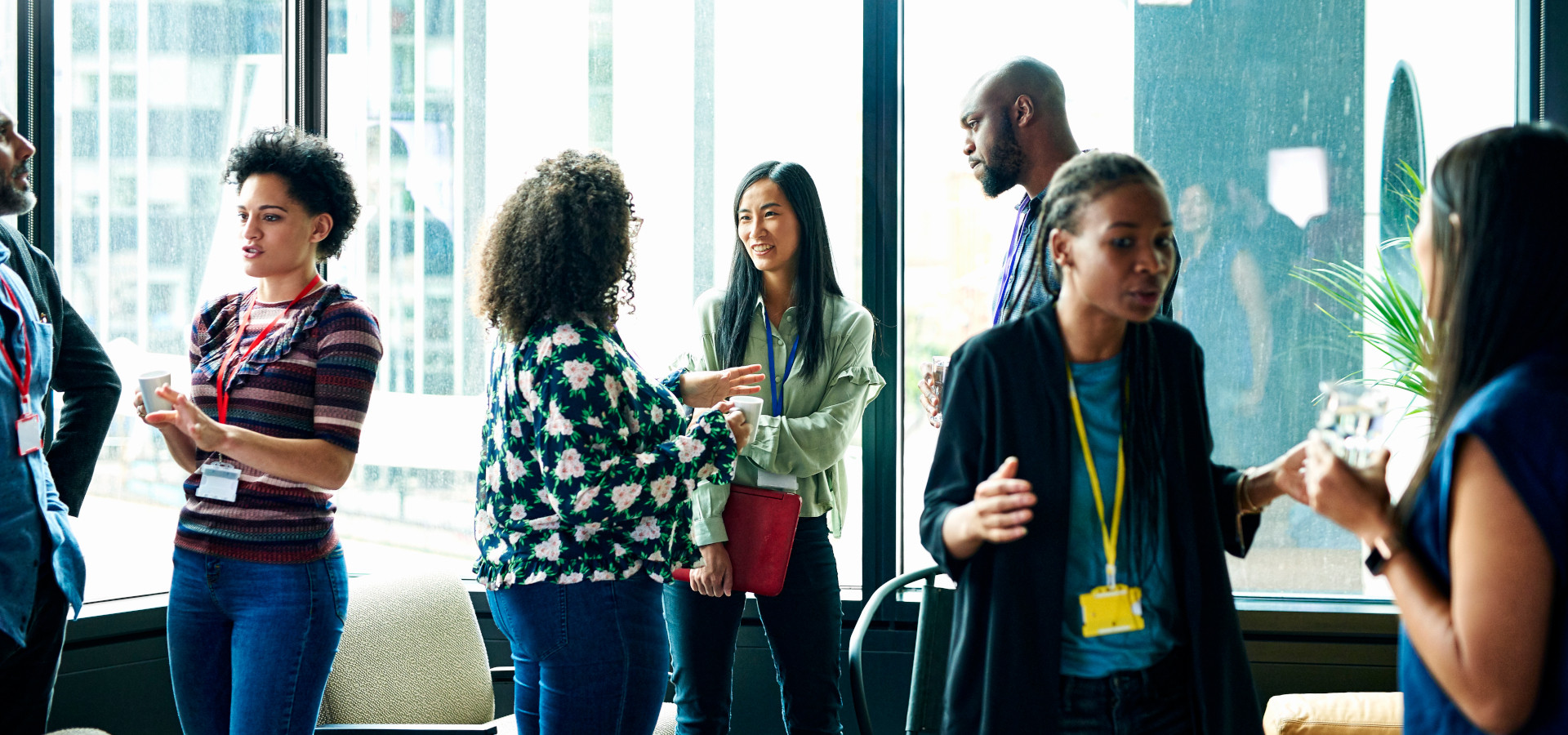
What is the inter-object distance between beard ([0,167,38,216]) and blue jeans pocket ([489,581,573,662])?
1145 mm

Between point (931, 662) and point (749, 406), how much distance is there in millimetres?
641

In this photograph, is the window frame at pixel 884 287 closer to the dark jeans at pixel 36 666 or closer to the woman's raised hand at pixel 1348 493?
the dark jeans at pixel 36 666

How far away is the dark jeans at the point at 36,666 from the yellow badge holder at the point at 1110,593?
177 centimetres

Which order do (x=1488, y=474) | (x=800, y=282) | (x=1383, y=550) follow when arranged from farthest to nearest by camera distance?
(x=800, y=282)
(x=1383, y=550)
(x=1488, y=474)

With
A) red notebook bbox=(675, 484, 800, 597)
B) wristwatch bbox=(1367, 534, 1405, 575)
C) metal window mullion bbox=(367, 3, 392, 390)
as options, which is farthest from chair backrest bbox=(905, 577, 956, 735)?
metal window mullion bbox=(367, 3, 392, 390)

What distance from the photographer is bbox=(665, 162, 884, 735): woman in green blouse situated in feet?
8.26

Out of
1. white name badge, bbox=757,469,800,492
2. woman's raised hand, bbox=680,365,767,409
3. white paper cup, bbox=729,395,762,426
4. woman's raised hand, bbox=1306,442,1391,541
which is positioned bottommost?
white name badge, bbox=757,469,800,492

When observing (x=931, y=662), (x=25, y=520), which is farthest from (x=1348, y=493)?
(x=25, y=520)

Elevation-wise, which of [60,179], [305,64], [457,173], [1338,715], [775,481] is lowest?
[1338,715]

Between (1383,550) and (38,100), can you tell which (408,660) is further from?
(1383,550)

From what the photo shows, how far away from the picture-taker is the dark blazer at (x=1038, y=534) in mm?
1400

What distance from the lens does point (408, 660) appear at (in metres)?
2.79

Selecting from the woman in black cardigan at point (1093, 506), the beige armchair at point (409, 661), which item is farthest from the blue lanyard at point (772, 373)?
the woman in black cardigan at point (1093, 506)

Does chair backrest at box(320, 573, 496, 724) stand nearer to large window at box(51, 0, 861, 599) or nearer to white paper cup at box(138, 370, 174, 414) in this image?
large window at box(51, 0, 861, 599)
